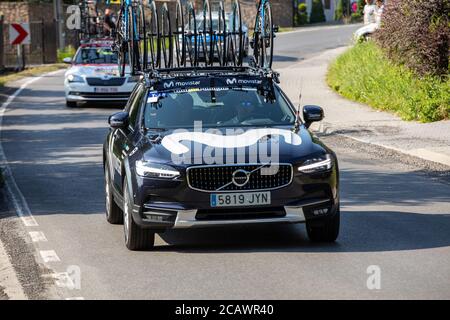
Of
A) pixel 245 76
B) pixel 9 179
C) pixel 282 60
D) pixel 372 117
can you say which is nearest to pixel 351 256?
pixel 245 76

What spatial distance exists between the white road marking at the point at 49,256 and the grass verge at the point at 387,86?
12.4m

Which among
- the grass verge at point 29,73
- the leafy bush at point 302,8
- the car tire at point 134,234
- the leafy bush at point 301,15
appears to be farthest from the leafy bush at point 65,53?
the car tire at point 134,234

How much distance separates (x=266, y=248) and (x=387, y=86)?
50.3 ft

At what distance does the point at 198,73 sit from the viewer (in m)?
12.1

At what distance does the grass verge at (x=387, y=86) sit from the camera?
22125 mm

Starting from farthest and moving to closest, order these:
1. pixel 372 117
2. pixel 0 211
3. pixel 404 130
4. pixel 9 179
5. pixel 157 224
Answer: pixel 372 117 < pixel 404 130 < pixel 9 179 < pixel 0 211 < pixel 157 224

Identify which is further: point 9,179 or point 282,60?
point 282,60

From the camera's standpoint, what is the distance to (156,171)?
33.3 ft

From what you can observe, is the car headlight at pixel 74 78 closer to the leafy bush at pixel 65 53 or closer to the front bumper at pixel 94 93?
the front bumper at pixel 94 93

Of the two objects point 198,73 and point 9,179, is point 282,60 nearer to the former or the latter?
point 9,179

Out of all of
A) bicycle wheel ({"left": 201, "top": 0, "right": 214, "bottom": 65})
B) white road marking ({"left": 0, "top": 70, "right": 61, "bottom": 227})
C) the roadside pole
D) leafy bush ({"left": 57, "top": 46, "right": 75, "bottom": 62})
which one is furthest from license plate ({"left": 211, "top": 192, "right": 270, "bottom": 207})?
leafy bush ({"left": 57, "top": 46, "right": 75, "bottom": 62})

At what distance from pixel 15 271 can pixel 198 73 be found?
11.0 feet

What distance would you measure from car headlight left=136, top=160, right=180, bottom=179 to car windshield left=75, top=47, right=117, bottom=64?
18.1 metres

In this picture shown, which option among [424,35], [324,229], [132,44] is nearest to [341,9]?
[424,35]
